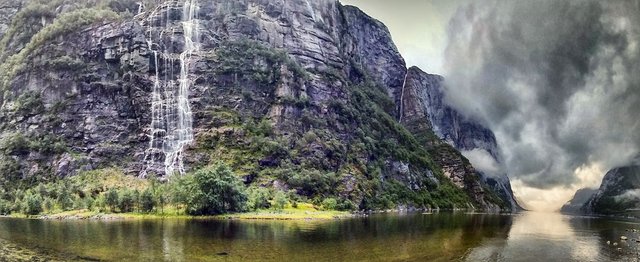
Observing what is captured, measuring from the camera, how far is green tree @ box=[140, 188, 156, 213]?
16550cm

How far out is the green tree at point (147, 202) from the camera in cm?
16550

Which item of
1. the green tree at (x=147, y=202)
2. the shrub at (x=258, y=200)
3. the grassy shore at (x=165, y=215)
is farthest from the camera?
the shrub at (x=258, y=200)

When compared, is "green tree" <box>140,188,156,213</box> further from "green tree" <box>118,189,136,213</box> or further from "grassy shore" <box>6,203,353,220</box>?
"green tree" <box>118,189,136,213</box>

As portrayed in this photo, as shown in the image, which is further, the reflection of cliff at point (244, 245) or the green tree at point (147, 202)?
the green tree at point (147, 202)

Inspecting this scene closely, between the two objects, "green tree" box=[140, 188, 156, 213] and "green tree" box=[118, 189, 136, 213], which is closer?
"green tree" box=[140, 188, 156, 213]

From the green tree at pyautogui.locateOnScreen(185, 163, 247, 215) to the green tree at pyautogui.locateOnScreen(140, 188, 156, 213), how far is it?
14.0 metres

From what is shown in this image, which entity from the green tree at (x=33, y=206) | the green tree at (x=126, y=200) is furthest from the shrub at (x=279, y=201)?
the green tree at (x=33, y=206)

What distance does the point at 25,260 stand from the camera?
58.4 metres

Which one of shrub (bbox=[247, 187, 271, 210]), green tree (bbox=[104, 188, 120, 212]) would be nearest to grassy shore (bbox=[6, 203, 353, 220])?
shrub (bbox=[247, 187, 271, 210])

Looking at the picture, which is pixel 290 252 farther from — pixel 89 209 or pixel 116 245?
pixel 89 209

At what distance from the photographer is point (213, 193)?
Result: 15612cm

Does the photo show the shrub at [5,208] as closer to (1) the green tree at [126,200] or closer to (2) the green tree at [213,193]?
(1) the green tree at [126,200]

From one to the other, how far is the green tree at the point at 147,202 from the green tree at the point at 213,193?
14.0 metres

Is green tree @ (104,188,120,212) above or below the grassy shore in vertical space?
above
